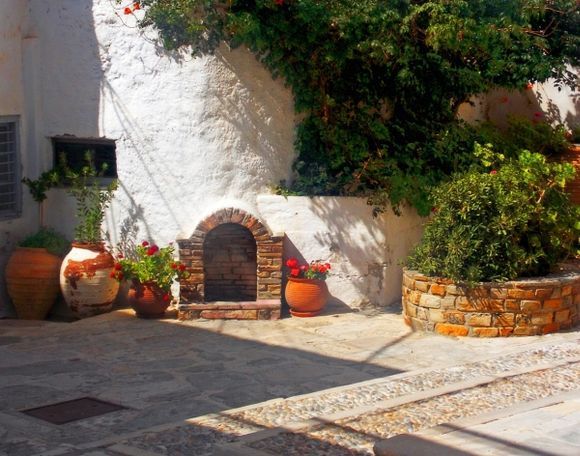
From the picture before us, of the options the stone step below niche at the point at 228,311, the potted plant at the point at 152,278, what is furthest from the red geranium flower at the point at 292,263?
the potted plant at the point at 152,278

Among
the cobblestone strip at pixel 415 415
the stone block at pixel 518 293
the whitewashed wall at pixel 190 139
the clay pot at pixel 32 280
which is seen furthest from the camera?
the clay pot at pixel 32 280

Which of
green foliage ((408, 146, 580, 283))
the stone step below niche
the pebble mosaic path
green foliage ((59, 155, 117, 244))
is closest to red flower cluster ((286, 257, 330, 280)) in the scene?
the stone step below niche

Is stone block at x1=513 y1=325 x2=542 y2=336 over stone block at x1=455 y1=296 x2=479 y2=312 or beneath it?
beneath

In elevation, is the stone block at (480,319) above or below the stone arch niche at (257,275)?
below

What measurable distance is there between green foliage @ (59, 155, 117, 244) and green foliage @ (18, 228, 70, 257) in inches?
9.9

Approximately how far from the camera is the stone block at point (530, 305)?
9.70 m

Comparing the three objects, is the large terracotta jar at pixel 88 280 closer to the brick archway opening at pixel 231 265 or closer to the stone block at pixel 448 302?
the brick archway opening at pixel 231 265

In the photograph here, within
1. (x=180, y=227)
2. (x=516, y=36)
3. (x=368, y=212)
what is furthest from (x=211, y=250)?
(x=516, y=36)

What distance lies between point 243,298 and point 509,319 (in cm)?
321

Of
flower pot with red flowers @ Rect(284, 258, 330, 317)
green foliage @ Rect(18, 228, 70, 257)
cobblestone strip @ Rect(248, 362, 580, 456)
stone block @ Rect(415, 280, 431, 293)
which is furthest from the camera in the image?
green foliage @ Rect(18, 228, 70, 257)

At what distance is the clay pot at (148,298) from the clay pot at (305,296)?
138 centimetres

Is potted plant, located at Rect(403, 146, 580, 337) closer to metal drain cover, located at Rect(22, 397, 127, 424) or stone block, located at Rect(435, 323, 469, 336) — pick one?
stone block, located at Rect(435, 323, 469, 336)

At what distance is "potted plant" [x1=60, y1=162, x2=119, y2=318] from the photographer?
11094 millimetres

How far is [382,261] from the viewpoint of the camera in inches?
445
